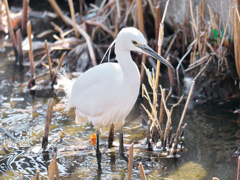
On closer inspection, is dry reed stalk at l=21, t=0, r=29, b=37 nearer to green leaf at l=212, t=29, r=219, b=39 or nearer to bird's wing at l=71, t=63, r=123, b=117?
→ bird's wing at l=71, t=63, r=123, b=117

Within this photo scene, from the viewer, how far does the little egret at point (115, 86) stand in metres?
2.46

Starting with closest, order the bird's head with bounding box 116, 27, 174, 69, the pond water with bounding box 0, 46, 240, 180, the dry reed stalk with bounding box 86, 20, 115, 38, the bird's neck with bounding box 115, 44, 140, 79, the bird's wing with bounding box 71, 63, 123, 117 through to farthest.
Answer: the bird's head with bounding box 116, 27, 174, 69, the bird's neck with bounding box 115, 44, 140, 79, the bird's wing with bounding box 71, 63, 123, 117, the pond water with bounding box 0, 46, 240, 180, the dry reed stalk with bounding box 86, 20, 115, 38

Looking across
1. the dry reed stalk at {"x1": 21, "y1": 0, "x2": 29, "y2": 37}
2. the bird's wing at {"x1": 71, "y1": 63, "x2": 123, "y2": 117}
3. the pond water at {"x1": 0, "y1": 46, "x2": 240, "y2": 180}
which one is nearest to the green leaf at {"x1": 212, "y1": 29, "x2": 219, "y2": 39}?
the pond water at {"x1": 0, "y1": 46, "x2": 240, "y2": 180}

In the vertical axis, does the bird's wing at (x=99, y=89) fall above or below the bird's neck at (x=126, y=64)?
below

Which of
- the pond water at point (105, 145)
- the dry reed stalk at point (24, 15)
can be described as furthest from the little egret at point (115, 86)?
the dry reed stalk at point (24, 15)

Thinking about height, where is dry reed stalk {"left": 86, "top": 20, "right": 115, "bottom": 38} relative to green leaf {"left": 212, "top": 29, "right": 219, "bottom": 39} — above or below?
above

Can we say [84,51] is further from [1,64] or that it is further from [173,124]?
[173,124]

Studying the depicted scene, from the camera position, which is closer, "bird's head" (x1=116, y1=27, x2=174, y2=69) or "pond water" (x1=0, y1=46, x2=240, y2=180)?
"bird's head" (x1=116, y1=27, x2=174, y2=69)

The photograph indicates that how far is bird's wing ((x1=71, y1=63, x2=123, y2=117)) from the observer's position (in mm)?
2670

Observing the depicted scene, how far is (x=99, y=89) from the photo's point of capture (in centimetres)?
274

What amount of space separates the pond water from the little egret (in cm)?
24

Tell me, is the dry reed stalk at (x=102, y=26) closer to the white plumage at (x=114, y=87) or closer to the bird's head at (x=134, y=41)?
the white plumage at (x=114, y=87)

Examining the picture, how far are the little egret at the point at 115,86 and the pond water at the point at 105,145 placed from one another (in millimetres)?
235

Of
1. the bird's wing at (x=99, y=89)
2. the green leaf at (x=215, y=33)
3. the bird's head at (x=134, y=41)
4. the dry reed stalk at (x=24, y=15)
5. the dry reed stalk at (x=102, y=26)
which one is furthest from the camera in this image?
the dry reed stalk at (x=24, y=15)
